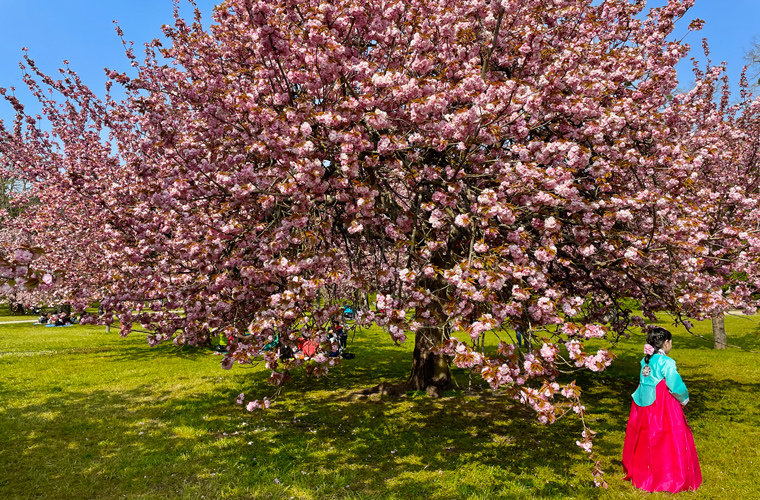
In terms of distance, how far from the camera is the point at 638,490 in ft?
18.7

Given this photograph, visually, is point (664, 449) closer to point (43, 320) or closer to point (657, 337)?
point (657, 337)

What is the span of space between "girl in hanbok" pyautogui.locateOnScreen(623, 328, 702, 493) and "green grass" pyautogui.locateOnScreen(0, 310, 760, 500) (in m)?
0.25

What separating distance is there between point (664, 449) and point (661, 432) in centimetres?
24

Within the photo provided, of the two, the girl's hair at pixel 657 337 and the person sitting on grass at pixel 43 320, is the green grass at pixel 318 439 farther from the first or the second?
the person sitting on grass at pixel 43 320

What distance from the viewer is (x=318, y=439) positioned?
7.77 metres

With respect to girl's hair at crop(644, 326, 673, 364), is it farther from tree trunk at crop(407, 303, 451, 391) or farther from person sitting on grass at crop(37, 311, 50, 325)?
person sitting on grass at crop(37, 311, 50, 325)

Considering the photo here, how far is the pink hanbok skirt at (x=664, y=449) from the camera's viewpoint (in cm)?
552

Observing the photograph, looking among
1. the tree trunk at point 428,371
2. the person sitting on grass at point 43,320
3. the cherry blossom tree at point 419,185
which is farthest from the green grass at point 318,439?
the person sitting on grass at point 43,320

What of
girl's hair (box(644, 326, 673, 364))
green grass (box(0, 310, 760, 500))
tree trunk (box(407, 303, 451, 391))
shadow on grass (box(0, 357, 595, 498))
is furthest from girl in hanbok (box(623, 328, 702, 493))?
tree trunk (box(407, 303, 451, 391))

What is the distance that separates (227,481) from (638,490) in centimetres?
529

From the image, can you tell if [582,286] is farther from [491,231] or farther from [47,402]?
[47,402]

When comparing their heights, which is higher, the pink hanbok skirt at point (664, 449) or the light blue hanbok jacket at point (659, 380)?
the light blue hanbok jacket at point (659, 380)

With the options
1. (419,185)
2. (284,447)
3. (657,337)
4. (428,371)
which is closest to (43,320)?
(428,371)

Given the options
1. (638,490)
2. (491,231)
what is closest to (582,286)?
(638,490)
